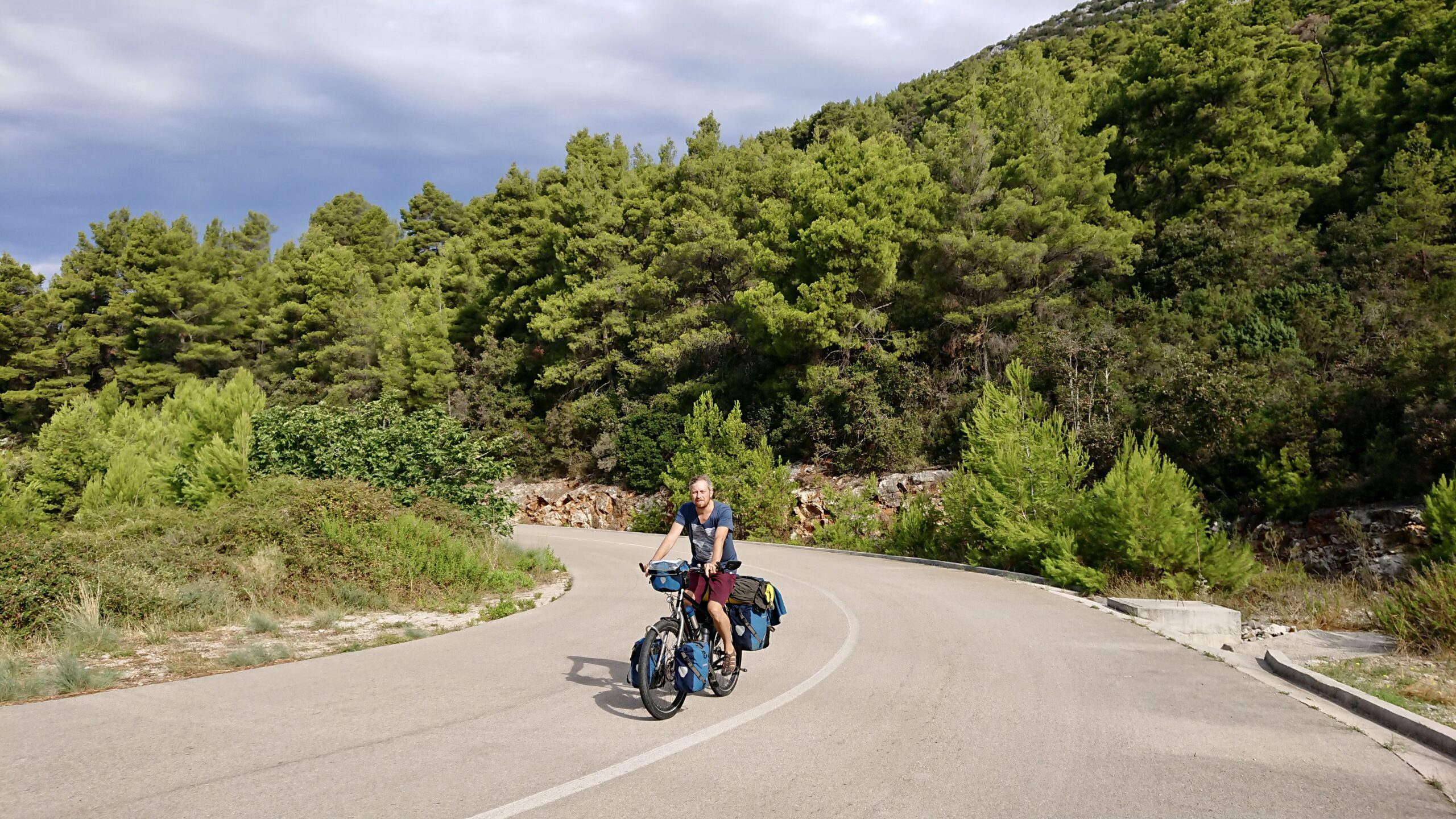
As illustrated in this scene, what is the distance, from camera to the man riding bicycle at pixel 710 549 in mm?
6664

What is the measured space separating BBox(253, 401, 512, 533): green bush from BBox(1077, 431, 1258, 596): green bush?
503 inches

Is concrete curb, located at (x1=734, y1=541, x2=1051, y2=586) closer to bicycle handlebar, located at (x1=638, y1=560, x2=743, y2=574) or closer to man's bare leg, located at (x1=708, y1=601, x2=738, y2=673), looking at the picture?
man's bare leg, located at (x1=708, y1=601, x2=738, y2=673)

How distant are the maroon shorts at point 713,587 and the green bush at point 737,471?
22.9m

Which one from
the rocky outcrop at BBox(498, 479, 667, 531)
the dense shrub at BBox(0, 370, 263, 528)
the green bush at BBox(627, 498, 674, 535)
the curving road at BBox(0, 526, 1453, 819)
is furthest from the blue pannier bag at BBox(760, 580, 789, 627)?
the rocky outcrop at BBox(498, 479, 667, 531)

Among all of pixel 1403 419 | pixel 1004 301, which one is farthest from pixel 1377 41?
pixel 1403 419

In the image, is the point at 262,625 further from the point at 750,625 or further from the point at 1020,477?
the point at 1020,477

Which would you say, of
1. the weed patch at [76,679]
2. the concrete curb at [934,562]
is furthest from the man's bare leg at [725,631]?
the concrete curb at [934,562]

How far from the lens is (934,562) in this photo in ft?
66.5

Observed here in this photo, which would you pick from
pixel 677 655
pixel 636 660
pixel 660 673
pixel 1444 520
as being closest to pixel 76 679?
pixel 636 660

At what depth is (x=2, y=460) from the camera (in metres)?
26.3

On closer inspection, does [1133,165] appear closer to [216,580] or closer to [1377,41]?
[1377,41]

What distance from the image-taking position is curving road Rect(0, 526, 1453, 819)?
4363mm

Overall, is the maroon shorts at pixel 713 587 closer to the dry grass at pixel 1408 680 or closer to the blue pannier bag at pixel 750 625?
the blue pannier bag at pixel 750 625

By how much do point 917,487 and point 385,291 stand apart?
2590 inches
